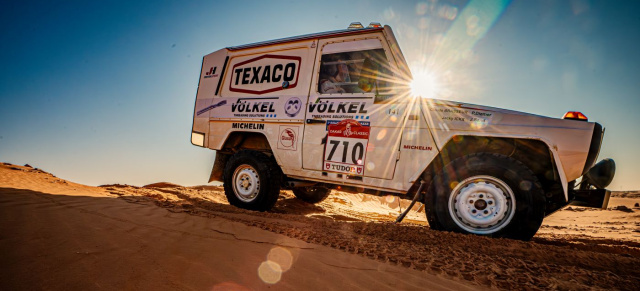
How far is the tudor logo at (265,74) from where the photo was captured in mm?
4551

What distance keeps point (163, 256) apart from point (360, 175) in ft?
8.05

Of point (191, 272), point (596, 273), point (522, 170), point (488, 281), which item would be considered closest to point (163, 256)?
point (191, 272)

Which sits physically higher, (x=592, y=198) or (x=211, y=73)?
(x=211, y=73)

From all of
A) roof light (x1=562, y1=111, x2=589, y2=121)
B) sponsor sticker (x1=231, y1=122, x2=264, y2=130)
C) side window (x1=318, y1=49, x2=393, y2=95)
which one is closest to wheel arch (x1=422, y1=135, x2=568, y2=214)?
roof light (x1=562, y1=111, x2=589, y2=121)

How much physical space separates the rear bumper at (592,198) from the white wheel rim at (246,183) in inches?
163

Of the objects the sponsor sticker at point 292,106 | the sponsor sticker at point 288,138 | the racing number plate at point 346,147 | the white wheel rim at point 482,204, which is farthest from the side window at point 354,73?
the white wheel rim at point 482,204

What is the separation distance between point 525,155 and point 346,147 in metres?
2.09

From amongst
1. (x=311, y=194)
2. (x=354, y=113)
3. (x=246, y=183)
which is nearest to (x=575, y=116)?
(x=354, y=113)

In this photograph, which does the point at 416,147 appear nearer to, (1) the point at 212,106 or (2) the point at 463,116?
(2) the point at 463,116

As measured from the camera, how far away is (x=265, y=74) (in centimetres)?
481

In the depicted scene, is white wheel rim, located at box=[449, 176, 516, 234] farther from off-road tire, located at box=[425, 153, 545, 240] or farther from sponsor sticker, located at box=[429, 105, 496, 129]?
sponsor sticker, located at box=[429, 105, 496, 129]

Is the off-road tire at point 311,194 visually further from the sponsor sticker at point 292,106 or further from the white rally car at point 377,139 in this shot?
the sponsor sticker at point 292,106

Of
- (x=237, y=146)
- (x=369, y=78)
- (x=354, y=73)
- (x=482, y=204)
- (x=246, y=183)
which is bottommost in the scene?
(x=246, y=183)

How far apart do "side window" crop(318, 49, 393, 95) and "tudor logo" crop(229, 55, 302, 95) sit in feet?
1.54
